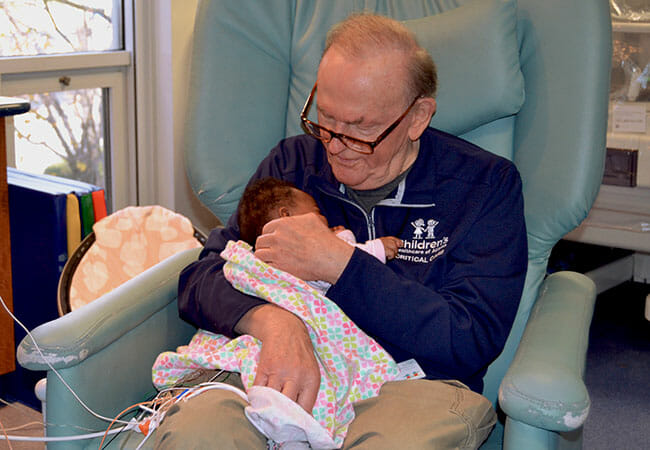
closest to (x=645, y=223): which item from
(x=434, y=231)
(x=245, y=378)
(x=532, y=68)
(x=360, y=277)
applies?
(x=532, y=68)

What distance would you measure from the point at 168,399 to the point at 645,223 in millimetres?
1885

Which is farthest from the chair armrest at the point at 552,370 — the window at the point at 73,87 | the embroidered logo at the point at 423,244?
the window at the point at 73,87

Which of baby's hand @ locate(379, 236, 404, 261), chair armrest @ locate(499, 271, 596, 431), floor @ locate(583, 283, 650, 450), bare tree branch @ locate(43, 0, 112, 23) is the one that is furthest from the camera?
bare tree branch @ locate(43, 0, 112, 23)

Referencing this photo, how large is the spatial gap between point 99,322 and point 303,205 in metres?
0.45

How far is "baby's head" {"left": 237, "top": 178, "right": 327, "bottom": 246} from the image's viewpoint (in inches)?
59.2

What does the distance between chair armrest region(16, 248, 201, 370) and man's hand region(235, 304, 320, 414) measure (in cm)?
20

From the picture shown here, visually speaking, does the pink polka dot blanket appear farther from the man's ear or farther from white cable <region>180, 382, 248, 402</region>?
the man's ear

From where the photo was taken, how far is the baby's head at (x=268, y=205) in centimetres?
150

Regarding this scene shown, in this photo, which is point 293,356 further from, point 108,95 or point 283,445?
point 108,95

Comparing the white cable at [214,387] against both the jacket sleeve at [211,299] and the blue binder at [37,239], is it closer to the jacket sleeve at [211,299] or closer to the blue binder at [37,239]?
the jacket sleeve at [211,299]

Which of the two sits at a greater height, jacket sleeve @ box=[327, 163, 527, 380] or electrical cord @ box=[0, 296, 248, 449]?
jacket sleeve @ box=[327, 163, 527, 380]

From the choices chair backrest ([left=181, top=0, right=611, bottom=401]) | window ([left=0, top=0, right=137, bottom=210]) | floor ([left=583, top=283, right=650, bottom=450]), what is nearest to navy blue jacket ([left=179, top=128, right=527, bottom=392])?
chair backrest ([left=181, top=0, right=611, bottom=401])

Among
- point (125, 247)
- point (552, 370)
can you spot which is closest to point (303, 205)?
point (552, 370)

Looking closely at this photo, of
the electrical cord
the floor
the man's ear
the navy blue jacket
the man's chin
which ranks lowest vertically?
the floor
